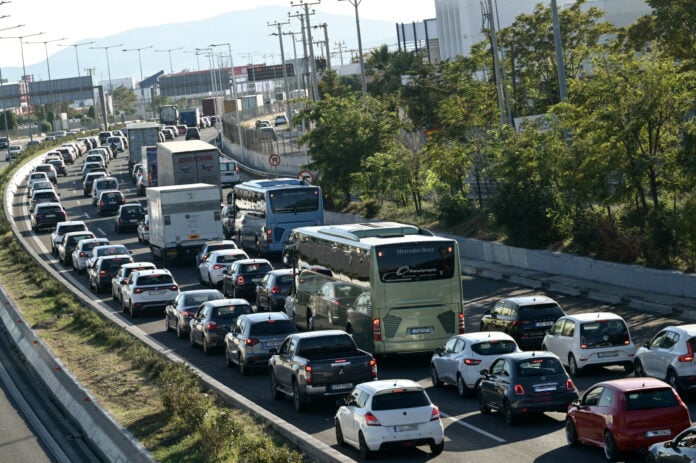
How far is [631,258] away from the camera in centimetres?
3953

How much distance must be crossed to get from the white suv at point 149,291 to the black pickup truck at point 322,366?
1649 centimetres

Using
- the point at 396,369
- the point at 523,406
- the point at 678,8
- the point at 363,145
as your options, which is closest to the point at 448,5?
the point at 363,145

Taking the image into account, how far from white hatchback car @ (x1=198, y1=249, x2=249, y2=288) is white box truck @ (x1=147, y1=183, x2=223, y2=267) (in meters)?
5.20

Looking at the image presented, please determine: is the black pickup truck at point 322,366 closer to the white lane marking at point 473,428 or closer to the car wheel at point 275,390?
the car wheel at point 275,390

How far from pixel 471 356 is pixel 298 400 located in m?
3.70

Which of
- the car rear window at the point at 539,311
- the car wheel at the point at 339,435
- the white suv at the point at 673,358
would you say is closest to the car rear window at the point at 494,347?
the white suv at the point at 673,358

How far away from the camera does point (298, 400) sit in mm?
24641

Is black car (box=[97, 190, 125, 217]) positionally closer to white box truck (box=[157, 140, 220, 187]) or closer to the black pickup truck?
white box truck (box=[157, 140, 220, 187])

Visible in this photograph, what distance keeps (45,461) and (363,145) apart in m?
40.2

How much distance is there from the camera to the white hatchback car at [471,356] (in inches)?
990

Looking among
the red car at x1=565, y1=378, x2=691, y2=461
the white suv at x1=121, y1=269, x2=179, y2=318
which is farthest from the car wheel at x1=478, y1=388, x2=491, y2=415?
the white suv at x1=121, y1=269, x2=179, y2=318

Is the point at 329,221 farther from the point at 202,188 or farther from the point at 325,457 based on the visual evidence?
the point at 325,457

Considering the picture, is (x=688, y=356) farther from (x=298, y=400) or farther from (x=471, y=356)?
(x=298, y=400)

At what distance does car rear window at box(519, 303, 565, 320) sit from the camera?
3000cm
